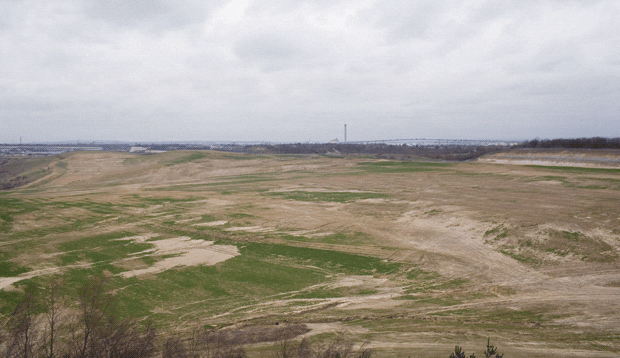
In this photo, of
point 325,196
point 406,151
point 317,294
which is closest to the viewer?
point 317,294

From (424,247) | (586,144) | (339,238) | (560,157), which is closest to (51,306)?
(339,238)

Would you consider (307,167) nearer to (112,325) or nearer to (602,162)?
(602,162)

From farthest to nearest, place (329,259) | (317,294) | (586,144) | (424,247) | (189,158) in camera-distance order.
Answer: (189,158) < (586,144) < (424,247) < (329,259) < (317,294)

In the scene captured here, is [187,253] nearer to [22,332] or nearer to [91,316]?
[22,332]

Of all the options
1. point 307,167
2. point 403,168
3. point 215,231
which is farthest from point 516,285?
point 307,167

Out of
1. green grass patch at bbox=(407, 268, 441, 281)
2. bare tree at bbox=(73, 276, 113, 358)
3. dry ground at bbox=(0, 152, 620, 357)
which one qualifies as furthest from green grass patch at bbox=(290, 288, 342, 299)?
bare tree at bbox=(73, 276, 113, 358)

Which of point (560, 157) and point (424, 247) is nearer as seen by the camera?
point (424, 247)

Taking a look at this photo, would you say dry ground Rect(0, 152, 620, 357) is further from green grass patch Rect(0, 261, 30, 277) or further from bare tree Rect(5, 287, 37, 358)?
bare tree Rect(5, 287, 37, 358)
